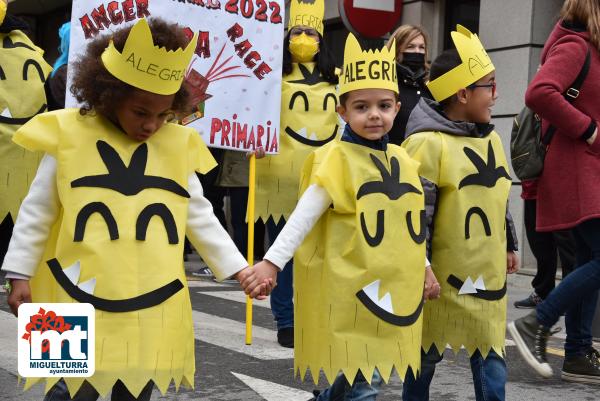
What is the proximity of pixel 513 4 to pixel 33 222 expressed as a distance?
8647mm

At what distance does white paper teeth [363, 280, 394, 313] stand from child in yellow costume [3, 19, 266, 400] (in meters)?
0.68

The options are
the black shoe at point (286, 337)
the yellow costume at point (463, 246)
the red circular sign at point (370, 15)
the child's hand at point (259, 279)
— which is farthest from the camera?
the red circular sign at point (370, 15)

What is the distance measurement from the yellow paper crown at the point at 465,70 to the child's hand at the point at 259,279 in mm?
1196

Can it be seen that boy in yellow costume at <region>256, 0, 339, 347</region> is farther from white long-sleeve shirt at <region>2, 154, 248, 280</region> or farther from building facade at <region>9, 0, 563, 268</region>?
building facade at <region>9, 0, 563, 268</region>

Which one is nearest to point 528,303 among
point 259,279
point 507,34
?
point 507,34

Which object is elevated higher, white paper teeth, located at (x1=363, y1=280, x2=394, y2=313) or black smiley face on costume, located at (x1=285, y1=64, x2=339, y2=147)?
black smiley face on costume, located at (x1=285, y1=64, x2=339, y2=147)

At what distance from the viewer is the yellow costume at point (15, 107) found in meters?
5.88

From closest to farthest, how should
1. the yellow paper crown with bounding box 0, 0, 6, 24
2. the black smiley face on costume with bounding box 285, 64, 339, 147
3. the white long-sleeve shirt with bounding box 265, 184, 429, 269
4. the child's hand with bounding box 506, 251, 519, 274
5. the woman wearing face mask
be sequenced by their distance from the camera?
1. the white long-sleeve shirt with bounding box 265, 184, 429, 269
2. the child's hand with bounding box 506, 251, 519, 274
3. the yellow paper crown with bounding box 0, 0, 6, 24
4. the black smiley face on costume with bounding box 285, 64, 339, 147
5. the woman wearing face mask

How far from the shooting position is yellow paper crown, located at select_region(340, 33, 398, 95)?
3.81m

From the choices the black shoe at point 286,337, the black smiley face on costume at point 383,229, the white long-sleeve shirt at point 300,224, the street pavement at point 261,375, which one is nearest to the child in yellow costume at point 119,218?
the white long-sleeve shirt at point 300,224

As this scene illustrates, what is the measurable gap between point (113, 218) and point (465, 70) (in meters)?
1.70

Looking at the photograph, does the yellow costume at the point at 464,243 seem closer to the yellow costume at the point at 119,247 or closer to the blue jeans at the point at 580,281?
the blue jeans at the point at 580,281

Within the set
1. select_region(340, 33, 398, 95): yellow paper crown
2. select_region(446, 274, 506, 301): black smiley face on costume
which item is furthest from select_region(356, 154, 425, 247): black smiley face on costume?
select_region(446, 274, 506, 301): black smiley face on costume

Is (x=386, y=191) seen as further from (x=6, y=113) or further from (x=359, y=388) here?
(x=6, y=113)
